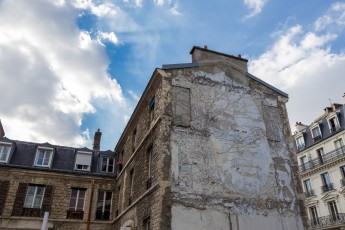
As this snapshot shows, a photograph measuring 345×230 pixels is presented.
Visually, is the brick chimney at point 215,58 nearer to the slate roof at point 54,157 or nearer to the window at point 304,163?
the slate roof at point 54,157

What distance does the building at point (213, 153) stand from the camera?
9.25 m

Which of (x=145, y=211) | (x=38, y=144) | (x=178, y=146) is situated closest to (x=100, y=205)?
(x=38, y=144)

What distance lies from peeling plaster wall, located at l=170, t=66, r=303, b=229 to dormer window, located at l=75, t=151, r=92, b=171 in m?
9.66

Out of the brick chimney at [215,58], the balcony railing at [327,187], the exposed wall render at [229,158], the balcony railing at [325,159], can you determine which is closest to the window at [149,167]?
the exposed wall render at [229,158]

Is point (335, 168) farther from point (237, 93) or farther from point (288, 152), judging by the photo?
point (237, 93)

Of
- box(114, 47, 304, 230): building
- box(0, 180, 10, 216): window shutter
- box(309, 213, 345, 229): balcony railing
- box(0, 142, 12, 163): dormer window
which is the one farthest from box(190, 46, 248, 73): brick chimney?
box(309, 213, 345, 229): balcony railing

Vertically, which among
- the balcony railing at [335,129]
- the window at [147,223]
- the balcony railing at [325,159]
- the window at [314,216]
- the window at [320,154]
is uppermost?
the balcony railing at [335,129]

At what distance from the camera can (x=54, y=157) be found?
17703 millimetres

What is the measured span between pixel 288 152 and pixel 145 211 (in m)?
5.83

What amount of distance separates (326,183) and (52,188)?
19.9 metres

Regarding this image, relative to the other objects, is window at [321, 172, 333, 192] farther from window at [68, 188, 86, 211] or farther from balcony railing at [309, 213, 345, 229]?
window at [68, 188, 86, 211]

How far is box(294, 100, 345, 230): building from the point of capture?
21781 mm

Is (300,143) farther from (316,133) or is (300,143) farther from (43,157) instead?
(43,157)

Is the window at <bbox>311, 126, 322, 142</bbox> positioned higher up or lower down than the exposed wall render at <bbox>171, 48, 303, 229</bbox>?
higher up
